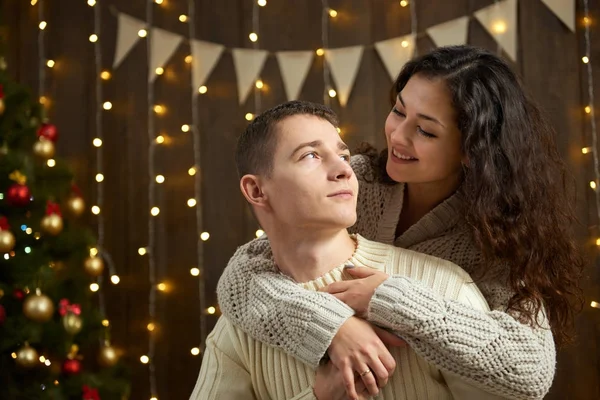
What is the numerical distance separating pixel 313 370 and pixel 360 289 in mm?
201

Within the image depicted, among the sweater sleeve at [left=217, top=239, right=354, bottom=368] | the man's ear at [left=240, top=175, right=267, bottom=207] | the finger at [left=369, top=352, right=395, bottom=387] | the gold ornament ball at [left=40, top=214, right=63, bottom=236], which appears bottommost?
the finger at [left=369, top=352, right=395, bottom=387]

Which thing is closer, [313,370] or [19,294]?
[313,370]

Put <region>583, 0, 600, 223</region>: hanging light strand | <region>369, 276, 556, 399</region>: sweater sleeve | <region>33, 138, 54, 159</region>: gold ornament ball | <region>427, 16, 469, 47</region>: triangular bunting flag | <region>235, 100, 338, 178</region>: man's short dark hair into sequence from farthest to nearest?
<region>427, 16, 469, 47</region>: triangular bunting flag < <region>583, 0, 600, 223</region>: hanging light strand < <region>33, 138, 54, 159</region>: gold ornament ball < <region>235, 100, 338, 178</region>: man's short dark hair < <region>369, 276, 556, 399</region>: sweater sleeve

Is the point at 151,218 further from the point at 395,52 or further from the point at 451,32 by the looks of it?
the point at 451,32

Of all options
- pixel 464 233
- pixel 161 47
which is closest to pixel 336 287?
pixel 464 233

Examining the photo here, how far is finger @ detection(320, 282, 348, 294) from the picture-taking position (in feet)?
5.20

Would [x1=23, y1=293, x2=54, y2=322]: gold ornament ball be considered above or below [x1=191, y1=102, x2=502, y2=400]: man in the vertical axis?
below

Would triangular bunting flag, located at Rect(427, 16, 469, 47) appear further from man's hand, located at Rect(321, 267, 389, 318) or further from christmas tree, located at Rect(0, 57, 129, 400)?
man's hand, located at Rect(321, 267, 389, 318)

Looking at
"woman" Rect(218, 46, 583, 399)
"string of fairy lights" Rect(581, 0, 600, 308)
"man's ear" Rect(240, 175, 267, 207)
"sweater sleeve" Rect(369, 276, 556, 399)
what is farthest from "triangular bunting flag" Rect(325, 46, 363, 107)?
"sweater sleeve" Rect(369, 276, 556, 399)

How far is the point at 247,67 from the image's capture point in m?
3.58

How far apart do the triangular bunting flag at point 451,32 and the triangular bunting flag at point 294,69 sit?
23.2 inches

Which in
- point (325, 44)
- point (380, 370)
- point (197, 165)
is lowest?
point (380, 370)

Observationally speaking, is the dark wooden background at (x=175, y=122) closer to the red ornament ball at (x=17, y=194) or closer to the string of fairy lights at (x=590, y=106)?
the string of fairy lights at (x=590, y=106)

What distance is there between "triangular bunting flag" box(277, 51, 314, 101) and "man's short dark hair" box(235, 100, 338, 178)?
1.81 m
